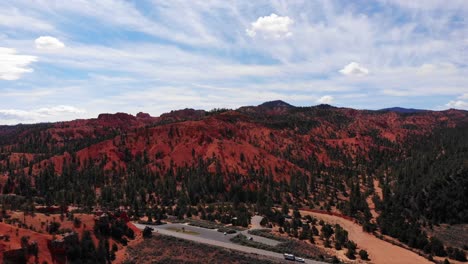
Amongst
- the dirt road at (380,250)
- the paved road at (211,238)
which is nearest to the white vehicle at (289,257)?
the paved road at (211,238)

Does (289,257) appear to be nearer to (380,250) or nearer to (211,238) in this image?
(211,238)

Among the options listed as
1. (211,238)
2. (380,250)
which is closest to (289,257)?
(211,238)

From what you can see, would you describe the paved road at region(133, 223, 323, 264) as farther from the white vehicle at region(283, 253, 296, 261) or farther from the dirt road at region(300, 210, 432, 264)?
the dirt road at region(300, 210, 432, 264)

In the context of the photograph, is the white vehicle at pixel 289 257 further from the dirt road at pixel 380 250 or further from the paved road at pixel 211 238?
the dirt road at pixel 380 250

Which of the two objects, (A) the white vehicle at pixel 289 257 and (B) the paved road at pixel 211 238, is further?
(B) the paved road at pixel 211 238

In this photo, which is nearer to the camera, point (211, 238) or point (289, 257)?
point (289, 257)

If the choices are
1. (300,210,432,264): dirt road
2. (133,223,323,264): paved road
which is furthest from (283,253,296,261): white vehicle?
(300,210,432,264): dirt road

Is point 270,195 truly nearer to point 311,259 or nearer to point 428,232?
point 428,232

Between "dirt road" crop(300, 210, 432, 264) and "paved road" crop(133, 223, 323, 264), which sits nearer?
"paved road" crop(133, 223, 323, 264)

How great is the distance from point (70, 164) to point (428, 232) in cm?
10823

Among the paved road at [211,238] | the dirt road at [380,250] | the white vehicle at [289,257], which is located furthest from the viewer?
the dirt road at [380,250]

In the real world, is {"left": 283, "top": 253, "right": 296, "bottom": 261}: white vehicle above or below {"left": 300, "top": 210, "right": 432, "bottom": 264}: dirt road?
above

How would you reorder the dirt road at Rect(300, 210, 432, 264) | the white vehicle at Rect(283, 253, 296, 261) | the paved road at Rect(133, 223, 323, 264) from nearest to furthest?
the white vehicle at Rect(283, 253, 296, 261) < the paved road at Rect(133, 223, 323, 264) < the dirt road at Rect(300, 210, 432, 264)

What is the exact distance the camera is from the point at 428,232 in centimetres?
7712
